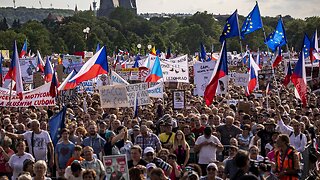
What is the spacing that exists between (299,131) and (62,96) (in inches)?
466

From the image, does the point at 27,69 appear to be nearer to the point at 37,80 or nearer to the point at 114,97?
the point at 37,80

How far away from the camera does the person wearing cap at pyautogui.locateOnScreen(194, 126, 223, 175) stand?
1378 cm

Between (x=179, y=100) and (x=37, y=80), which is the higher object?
(x=37, y=80)

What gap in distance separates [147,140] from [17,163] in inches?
85.0

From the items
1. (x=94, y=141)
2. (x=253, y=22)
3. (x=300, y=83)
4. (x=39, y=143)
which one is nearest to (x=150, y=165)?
(x=94, y=141)

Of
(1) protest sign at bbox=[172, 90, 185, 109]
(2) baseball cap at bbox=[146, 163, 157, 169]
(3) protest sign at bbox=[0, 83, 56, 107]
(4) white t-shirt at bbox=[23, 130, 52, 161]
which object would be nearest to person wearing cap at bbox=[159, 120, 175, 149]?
(4) white t-shirt at bbox=[23, 130, 52, 161]

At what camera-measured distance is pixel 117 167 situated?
10641 mm

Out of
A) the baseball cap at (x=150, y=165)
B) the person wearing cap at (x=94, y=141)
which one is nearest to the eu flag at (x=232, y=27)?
the person wearing cap at (x=94, y=141)

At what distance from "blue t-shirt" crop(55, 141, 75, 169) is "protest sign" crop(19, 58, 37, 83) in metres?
16.6

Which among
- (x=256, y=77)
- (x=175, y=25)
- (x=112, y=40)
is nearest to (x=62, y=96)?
(x=256, y=77)

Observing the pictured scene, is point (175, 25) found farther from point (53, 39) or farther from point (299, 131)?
point (299, 131)

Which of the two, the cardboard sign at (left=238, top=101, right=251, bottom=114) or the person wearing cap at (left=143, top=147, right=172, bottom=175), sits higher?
the cardboard sign at (left=238, top=101, right=251, bottom=114)

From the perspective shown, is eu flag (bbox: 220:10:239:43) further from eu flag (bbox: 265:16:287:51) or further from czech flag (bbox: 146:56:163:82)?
czech flag (bbox: 146:56:163:82)

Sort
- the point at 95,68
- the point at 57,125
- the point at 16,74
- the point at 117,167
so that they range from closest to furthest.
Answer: the point at 117,167 → the point at 57,125 → the point at 95,68 → the point at 16,74
